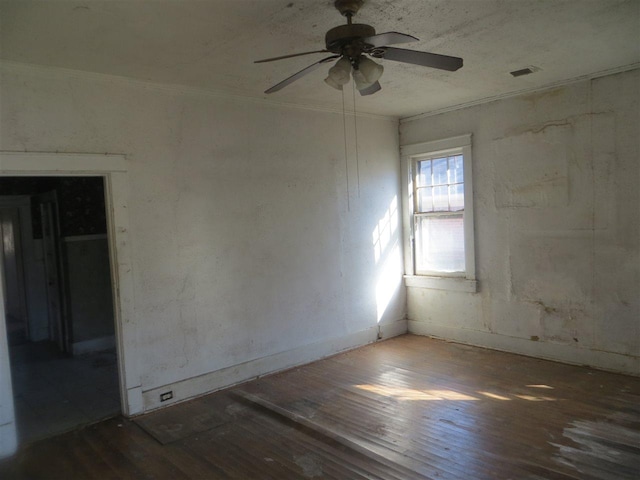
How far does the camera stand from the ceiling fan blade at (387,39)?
2.25 m

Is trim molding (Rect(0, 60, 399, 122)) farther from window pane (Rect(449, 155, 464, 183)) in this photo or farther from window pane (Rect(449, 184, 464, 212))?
window pane (Rect(449, 184, 464, 212))

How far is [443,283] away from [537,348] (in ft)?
4.18

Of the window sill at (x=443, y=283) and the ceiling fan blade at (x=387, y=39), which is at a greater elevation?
the ceiling fan blade at (x=387, y=39)

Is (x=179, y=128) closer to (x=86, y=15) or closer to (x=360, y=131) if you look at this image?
(x=86, y=15)

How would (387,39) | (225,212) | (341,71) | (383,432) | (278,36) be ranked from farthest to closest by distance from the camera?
(225,212) → (383,432) → (278,36) → (341,71) → (387,39)

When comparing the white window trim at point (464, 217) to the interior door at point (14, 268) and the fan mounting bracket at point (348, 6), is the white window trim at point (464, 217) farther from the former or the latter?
the interior door at point (14, 268)

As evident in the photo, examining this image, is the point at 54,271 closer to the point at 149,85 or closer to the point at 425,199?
the point at 149,85

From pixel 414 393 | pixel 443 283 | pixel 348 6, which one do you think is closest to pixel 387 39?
pixel 348 6

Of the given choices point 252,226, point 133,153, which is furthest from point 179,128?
point 252,226

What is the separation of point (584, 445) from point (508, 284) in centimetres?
226

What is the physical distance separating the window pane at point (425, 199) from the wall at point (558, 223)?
0.65m

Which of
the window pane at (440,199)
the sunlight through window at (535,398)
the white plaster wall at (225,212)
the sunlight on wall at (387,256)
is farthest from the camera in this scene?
the sunlight on wall at (387,256)

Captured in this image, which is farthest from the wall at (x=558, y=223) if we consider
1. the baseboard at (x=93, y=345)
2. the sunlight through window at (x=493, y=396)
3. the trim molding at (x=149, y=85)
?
the baseboard at (x=93, y=345)

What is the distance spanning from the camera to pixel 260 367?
4.66 m
